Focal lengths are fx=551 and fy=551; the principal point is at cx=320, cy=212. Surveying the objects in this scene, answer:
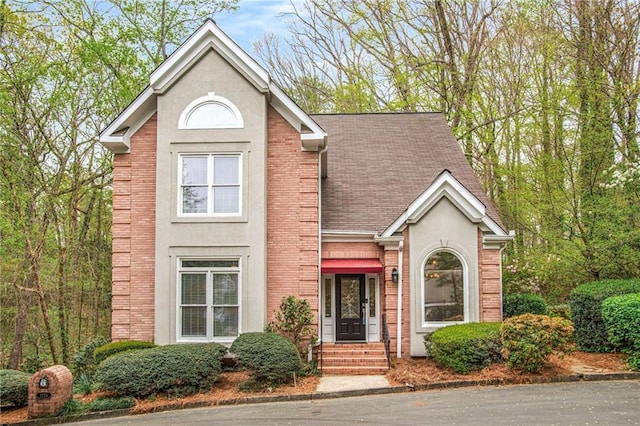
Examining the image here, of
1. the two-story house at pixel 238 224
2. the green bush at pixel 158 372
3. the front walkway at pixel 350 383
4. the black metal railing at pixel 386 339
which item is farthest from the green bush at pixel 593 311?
the green bush at pixel 158 372

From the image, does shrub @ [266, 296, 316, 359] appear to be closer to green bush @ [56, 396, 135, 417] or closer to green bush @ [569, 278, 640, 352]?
green bush @ [56, 396, 135, 417]

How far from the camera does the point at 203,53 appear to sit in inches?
562

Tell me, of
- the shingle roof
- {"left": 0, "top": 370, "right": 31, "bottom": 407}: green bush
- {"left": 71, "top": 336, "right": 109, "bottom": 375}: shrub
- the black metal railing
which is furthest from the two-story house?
{"left": 0, "top": 370, "right": 31, "bottom": 407}: green bush

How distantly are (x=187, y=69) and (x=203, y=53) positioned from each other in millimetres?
586

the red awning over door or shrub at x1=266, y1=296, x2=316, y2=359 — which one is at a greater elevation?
the red awning over door

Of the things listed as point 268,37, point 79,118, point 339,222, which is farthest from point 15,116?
point 268,37

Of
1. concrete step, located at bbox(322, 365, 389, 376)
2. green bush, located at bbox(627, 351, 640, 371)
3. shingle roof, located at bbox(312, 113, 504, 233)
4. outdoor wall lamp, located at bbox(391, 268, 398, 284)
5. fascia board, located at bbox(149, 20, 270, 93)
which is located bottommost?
concrete step, located at bbox(322, 365, 389, 376)

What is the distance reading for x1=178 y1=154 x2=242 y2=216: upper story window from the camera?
46.5ft

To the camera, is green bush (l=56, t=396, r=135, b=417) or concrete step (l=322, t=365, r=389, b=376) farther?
concrete step (l=322, t=365, r=389, b=376)

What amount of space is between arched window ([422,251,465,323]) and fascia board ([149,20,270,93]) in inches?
250

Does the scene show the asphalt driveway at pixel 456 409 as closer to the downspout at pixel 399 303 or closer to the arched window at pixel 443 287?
the downspout at pixel 399 303

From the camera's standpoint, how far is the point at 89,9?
74.9 ft

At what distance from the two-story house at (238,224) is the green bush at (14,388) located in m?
2.90

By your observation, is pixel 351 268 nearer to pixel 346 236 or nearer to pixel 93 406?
pixel 346 236
